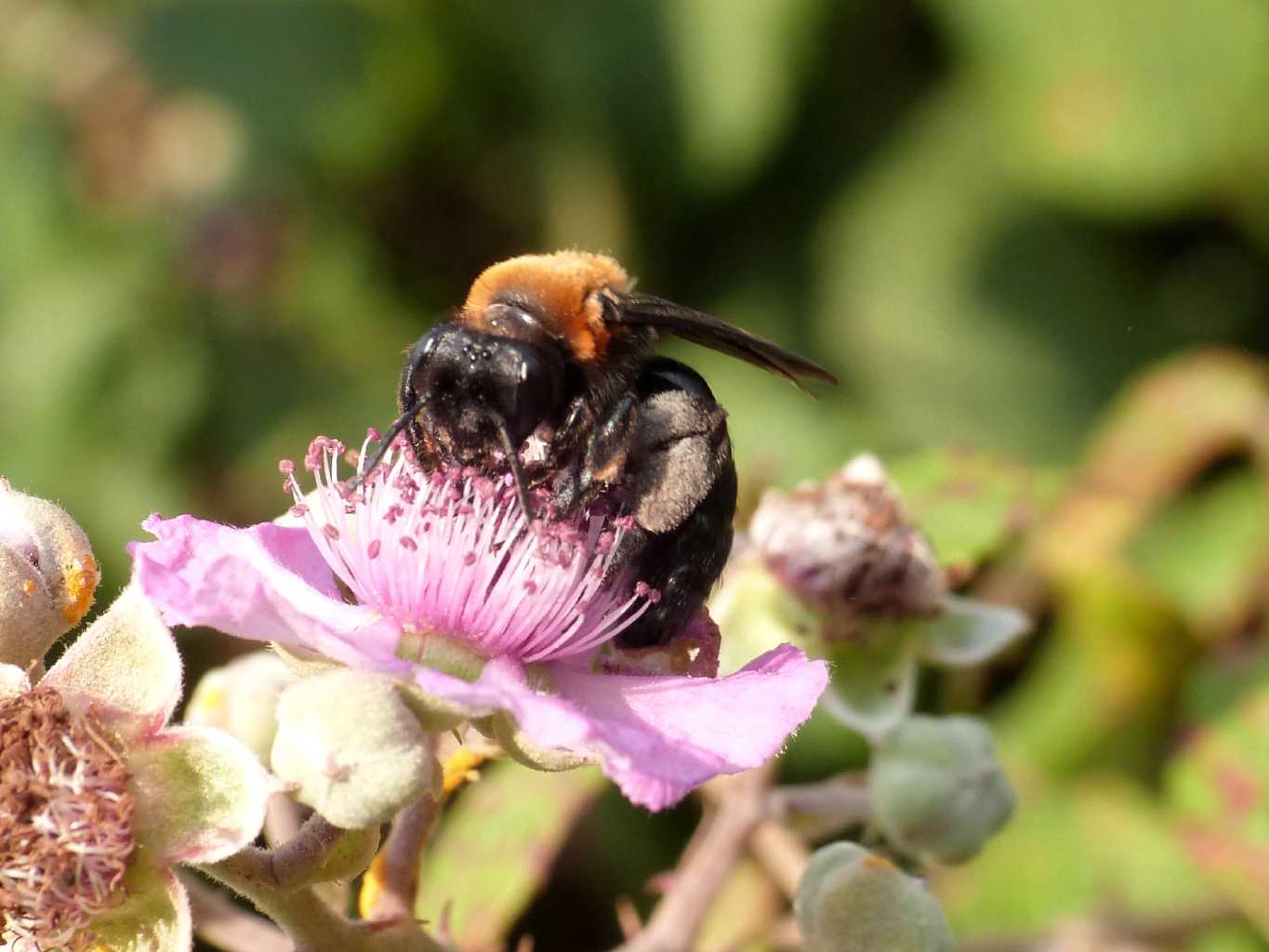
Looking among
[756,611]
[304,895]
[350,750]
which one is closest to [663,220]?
[756,611]

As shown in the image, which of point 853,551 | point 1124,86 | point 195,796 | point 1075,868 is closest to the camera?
point 195,796

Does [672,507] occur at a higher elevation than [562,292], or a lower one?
lower

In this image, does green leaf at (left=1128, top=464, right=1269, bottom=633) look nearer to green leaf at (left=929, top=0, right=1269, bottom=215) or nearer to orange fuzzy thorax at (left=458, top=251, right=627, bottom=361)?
green leaf at (left=929, top=0, right=1269, bottom=215)

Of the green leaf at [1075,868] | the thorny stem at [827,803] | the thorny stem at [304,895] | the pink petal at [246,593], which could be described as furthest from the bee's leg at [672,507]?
the green leaf at [1075,868]

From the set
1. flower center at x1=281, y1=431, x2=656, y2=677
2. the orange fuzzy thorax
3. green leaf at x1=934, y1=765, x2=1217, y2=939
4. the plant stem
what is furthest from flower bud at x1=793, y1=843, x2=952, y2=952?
green leaf at x1=934, y1=765, x2=1217, y2=939

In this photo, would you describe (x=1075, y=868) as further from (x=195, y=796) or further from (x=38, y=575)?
(x=38, y=575)

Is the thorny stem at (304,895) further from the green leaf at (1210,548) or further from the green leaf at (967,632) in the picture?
the green leaf at (1210,548)

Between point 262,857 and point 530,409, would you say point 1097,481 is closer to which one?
point 530,409
